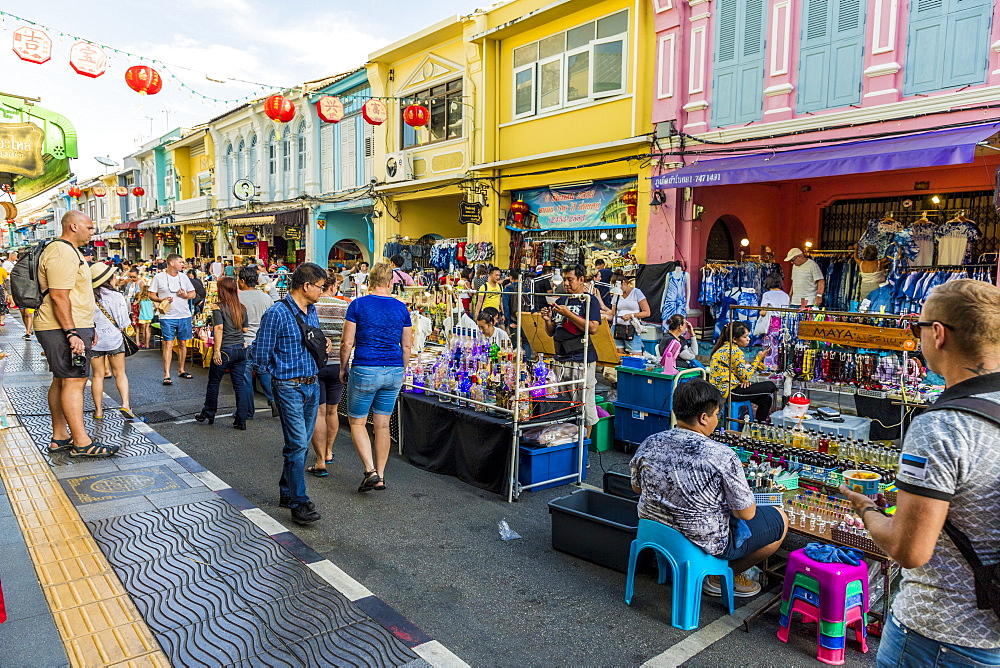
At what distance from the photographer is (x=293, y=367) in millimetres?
5023

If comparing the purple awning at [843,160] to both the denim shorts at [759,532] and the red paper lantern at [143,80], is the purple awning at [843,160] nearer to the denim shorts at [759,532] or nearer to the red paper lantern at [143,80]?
the denim shorts at [759,532]

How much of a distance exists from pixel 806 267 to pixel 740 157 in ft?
7.47

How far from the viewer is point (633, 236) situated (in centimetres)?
1299

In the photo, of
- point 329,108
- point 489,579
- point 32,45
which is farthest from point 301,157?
point 489,579

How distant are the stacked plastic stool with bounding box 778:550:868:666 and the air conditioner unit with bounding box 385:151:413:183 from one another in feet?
51.5

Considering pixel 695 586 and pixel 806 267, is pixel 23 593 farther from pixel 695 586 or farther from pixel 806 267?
pixel 806 267

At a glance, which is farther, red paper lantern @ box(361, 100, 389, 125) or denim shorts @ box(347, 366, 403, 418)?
red paper lantern @ box(361, 100, 389, 125)

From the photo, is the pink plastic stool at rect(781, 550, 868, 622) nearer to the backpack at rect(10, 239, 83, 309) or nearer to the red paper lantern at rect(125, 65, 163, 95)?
the backpack at rect(10, 239, 83, 309)

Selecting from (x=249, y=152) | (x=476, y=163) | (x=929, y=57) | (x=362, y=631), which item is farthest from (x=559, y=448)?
(x=249, y=152)

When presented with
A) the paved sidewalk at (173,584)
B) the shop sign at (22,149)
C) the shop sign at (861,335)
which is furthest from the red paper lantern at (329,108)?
the shop sign at (861,335)

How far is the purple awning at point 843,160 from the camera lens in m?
8.14

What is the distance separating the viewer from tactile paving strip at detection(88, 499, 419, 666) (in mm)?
3402

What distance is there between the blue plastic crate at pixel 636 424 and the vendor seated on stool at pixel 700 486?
119 inches

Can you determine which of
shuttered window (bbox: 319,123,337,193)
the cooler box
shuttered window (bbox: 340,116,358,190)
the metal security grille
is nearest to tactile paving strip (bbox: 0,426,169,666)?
the cooler box
